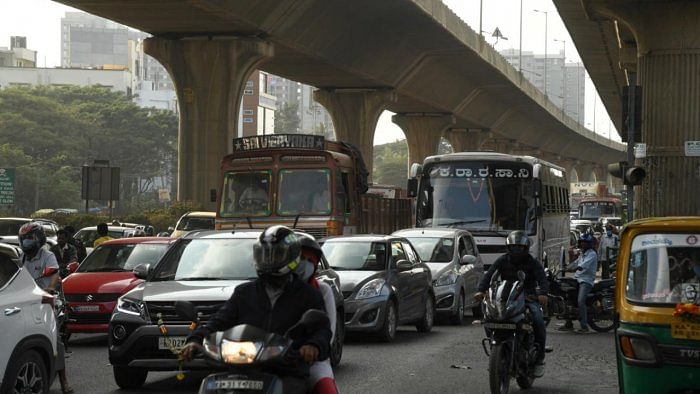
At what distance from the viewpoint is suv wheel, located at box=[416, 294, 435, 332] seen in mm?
19500

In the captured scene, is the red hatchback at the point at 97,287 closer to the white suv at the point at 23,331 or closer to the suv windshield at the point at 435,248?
the suv windshield at the point at 435,248

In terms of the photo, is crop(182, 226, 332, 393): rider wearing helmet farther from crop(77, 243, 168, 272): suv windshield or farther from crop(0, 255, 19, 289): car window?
crop(77, 243, 168, 272): suv windshield

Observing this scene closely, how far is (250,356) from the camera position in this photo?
5883 millimetres

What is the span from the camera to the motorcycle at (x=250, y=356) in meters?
5.90

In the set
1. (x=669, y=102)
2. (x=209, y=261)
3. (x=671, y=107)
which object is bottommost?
(x=209, y=261)

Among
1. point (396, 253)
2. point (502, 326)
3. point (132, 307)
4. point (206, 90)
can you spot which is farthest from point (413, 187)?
point (502, 326)

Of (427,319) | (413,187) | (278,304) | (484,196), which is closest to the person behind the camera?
(278,304)

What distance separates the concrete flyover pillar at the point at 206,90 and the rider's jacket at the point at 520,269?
31.2m

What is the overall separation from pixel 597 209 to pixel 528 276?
62.4 meters

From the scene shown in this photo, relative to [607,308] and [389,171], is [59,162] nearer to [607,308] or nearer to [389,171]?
[607,308]

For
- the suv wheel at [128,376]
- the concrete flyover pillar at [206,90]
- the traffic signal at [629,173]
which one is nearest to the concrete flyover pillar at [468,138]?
the concrete flyover pillar at [206,90]


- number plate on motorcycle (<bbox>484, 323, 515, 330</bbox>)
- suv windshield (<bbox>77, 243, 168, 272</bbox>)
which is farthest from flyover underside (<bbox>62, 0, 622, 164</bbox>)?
number plate on motorcycle (<bbox>484, 323, 515, 330</bbox>)

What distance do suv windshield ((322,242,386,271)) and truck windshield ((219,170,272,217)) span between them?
26.8 ft

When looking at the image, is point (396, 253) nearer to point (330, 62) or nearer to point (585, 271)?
point (585, 271)
